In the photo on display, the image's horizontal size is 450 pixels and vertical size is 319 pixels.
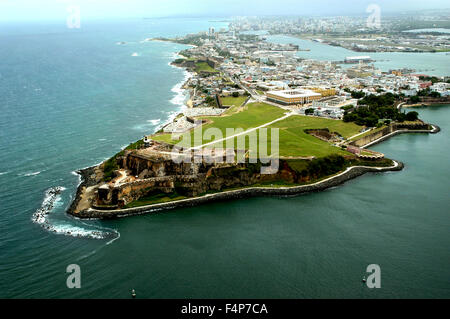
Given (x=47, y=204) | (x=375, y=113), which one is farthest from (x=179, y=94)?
(x=47, y=204)

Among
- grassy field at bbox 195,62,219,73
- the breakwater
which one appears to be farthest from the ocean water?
grassy field at bbox 195,62,219,73

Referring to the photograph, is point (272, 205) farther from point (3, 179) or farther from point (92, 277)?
point (3, 179)

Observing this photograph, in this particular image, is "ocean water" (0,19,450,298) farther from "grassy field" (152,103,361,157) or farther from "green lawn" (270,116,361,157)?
"grassy field" (152,103,361,157)

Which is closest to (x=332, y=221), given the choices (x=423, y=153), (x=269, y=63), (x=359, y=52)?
(x=423, y=153)

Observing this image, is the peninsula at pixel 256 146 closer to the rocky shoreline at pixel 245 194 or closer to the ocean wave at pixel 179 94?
the rocky shoreline at pixel 245 194

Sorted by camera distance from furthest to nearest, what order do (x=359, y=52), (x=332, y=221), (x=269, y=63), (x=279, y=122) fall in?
(x=359, y=52), (x=269, y=63), (x=279, y=122), (x=332, y=221)

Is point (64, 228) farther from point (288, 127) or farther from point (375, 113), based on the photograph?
point (375, 113)
